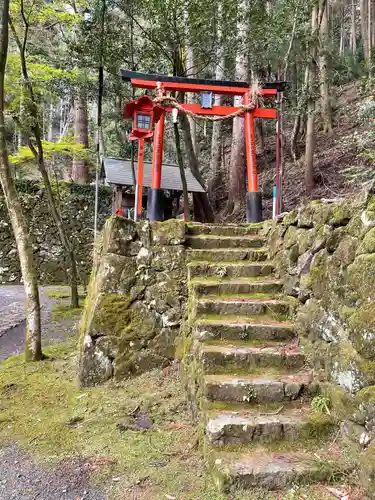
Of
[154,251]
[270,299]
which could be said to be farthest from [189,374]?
[154,251]

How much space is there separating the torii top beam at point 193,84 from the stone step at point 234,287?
378 cm

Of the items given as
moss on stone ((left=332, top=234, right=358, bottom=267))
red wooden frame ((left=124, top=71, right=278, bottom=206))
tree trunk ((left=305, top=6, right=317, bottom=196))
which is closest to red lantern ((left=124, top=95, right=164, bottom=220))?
red wooden frame ((left=124, top=71, right=278, bottom=206))

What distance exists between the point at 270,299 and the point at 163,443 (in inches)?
65.1

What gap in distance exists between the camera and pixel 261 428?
2.54m

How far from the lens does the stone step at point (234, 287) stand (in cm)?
380

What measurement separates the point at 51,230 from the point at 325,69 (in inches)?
388

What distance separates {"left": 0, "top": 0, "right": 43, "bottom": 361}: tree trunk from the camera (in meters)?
4.57

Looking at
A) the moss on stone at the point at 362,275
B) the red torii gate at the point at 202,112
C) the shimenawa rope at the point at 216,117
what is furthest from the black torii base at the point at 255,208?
the moss on stone at the point at 362,275

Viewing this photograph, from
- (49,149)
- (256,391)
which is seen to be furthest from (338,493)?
(49,149)

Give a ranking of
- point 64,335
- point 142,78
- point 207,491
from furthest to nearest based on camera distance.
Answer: point 64,335 < point 142,78 < point 207,491

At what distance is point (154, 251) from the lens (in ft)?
14.0

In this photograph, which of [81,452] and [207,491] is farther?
[81,452]

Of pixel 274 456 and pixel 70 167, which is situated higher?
pixel 70 167

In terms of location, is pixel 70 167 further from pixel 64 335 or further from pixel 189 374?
pixel 189 374
